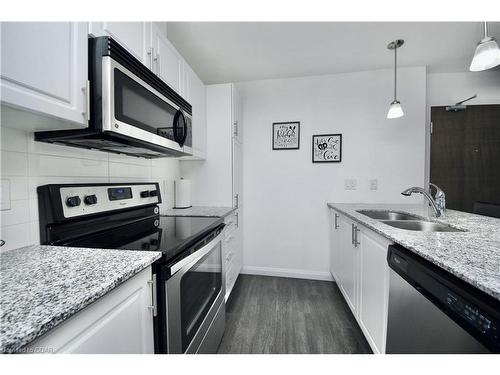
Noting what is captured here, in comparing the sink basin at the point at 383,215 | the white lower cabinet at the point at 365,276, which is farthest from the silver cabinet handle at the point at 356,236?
the sink basin at the point at 383,215

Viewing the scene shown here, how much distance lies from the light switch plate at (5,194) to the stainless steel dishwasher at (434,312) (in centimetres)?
160

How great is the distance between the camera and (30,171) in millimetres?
898

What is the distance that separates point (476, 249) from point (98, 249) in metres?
1.45

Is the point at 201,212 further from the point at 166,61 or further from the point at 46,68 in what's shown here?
the point at 46,68

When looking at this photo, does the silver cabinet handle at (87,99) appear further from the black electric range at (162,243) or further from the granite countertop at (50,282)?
the granite countertop at (50,282)

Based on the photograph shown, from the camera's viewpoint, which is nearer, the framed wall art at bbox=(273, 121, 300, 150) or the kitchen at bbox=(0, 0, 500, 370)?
the kitchen at bbox=(0, 0, 500, 370)

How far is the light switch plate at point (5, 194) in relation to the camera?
0.80m

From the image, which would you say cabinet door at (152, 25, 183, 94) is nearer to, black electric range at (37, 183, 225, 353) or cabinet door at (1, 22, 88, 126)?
cabinet door at (1, 22, 88, 126)

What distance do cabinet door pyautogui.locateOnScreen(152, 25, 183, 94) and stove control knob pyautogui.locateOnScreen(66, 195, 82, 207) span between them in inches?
34.0

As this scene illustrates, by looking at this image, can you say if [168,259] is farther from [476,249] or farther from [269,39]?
[269,39]

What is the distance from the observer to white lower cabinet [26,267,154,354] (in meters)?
0.45

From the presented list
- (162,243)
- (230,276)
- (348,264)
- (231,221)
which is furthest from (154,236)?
(348,264)

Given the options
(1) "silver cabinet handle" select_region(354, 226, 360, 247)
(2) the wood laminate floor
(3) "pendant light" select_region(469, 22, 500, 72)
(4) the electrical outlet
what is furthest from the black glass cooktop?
(3) "pendant light" select_region(469, 22, 500, 72)

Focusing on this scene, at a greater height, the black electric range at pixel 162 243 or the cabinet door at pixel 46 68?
the cabinet door at pixel 46 68
